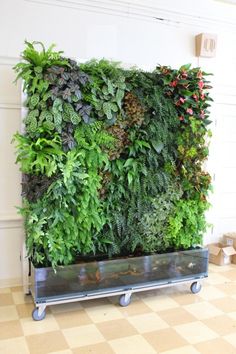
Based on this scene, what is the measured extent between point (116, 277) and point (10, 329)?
0.97m

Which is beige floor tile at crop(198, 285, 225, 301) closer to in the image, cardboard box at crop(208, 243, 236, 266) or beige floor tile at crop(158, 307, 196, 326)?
beige floor tile at crop(158, 307, 196, 326)

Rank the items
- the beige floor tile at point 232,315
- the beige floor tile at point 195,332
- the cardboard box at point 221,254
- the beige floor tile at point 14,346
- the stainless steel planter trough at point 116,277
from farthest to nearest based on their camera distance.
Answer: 1. the cardboard box at point 221,254
2. the beige floor tile at point 232,315
3. the stainless steel planter trough at point 116,277
4. the beige floor tile at point 195,332
5. the beige floor tile at point 14,346

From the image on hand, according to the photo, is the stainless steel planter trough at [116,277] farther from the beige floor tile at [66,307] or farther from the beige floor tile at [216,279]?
the beige floor tile at [216,279]

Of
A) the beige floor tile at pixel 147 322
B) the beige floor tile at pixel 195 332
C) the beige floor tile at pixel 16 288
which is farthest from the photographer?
the beige floor tile at pixel 16 288

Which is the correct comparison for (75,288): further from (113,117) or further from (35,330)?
(113,117)

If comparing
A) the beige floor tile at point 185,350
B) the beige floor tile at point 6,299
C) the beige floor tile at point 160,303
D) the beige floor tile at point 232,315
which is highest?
the beige floor tile at point 185,350

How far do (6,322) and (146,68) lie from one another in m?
2.83

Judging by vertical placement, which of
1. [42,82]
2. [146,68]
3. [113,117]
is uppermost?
[146,68]

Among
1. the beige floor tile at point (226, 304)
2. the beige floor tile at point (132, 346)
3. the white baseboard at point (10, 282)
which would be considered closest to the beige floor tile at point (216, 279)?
the beige floor tile at point (226, 304)

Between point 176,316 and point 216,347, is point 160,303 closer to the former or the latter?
point 176,316

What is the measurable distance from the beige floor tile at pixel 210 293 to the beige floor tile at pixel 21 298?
166 centimetres

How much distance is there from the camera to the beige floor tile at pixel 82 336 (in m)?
2.44

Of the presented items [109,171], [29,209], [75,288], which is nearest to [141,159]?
[109,171]

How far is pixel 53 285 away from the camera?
2797 millimetres
